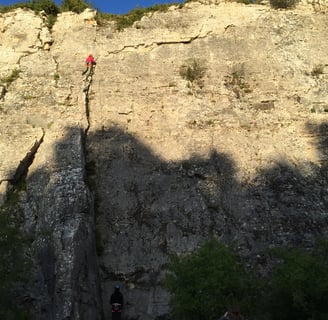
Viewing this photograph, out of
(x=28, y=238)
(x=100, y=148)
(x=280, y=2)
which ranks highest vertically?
(x=280, y=2)

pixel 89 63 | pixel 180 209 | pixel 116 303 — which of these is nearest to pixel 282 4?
pixel 89 63

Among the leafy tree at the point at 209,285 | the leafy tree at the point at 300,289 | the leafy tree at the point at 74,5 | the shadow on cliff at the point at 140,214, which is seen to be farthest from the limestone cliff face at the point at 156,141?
the leafy tree at the point at 300,289

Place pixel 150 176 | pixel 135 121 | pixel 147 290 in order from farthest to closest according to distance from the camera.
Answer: pixel 135 121, pixel 150 176, pixel 147 290

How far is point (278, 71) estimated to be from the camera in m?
19.7

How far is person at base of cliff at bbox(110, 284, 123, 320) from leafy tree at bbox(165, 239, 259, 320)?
203cm

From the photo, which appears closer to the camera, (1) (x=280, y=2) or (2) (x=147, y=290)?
(2) (x=147, y=290)

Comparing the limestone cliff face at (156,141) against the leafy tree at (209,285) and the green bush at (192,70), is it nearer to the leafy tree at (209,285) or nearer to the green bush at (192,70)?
the green bush at (192,70)

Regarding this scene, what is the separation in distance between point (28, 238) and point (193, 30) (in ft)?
36.7

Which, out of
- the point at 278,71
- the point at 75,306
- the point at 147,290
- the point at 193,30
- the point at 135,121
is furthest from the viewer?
the point at 193,30

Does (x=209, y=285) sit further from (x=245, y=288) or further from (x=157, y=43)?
(x=157, y=43)

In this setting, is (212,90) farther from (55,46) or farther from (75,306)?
(75,306)

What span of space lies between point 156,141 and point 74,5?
8.45 meters

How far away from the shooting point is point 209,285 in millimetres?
11094

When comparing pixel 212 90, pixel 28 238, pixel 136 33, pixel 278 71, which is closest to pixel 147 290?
pixel 28 238
